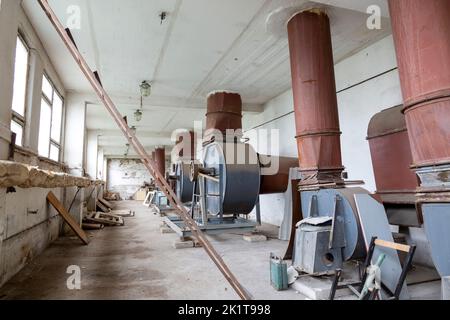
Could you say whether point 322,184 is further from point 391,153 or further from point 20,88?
point 20,88

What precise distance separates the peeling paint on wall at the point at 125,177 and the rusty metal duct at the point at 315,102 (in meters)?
17.5

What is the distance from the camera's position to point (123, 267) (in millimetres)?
3205

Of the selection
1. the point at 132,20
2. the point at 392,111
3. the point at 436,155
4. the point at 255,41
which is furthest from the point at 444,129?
the point at 132,20

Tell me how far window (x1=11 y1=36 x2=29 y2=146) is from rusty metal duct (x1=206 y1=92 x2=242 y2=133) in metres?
2.84

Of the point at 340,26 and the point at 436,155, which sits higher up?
the point at 340,26

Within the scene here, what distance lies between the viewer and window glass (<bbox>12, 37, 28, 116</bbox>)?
11.8 ft

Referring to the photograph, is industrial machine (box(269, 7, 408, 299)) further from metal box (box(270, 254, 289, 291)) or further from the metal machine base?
the metal machine base

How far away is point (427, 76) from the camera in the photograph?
5.97ft

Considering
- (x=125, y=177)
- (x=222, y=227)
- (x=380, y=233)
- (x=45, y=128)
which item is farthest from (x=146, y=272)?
(x=125, y=177)

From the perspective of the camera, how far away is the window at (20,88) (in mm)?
3536

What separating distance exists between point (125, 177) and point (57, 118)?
14149 millimetres

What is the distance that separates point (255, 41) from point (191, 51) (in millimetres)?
1004

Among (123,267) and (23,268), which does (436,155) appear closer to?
(123,267)

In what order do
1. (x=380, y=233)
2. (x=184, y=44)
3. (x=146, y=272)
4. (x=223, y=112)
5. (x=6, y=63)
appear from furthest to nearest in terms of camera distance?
(x=223, y=112) → (x=184, y=44) → (x=146, y=272) → (x=6, y=63) → (x=380, y=233)
